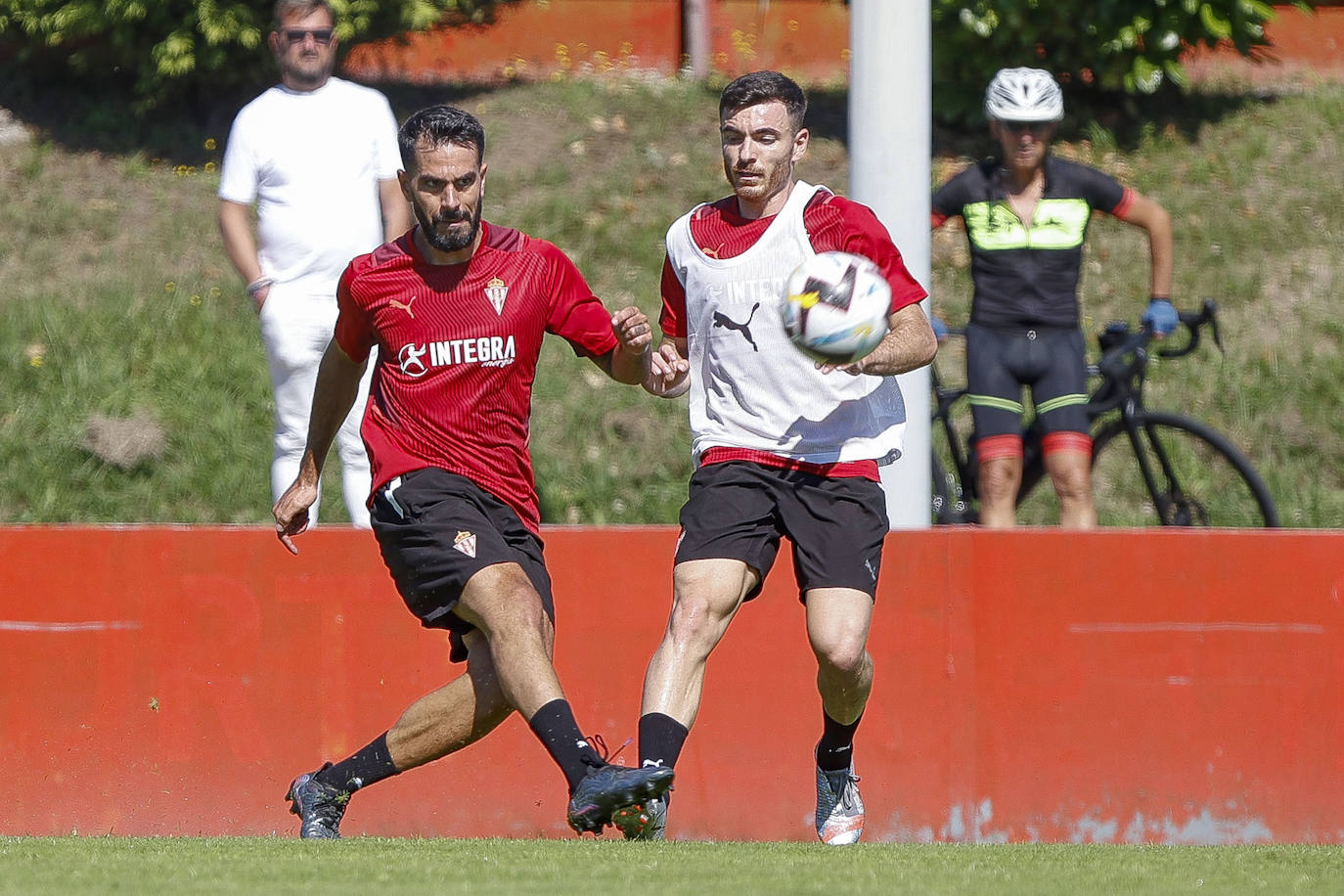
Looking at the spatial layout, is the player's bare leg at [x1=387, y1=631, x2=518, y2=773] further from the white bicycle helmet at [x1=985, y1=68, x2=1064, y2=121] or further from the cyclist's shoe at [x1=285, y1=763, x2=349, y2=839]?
the white bicycle helmet at [x1=985, y1=68, x2=1064, y2=121]

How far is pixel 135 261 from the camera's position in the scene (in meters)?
11.6

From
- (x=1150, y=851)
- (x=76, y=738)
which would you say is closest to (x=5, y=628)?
(x=76, y=738)

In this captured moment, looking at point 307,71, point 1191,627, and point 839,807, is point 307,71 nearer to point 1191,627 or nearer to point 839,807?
point 839,807

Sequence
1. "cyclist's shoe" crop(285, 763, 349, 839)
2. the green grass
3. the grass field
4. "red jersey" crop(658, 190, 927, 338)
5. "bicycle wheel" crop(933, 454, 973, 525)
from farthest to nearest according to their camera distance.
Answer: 1. the green grass
2. "bicycle wheel" crop(933, 454, 973, 525)
3. "cyclist's shoe" crop(285, 763, 349, 839)
4. "red jersey" crop(658, 190, 927, 338)
5. the grass field

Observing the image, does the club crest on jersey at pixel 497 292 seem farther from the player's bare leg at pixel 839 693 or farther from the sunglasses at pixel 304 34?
the sunglasses at pixel 304 34

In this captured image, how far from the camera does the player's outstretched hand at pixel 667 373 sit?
201 inches

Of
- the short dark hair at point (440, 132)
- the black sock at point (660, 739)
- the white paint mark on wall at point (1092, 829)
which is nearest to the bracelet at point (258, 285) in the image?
the short dark hair at point (440, 132)

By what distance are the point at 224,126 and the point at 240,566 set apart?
7.69 meters

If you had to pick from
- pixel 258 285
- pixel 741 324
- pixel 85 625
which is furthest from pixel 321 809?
pixel 258 285

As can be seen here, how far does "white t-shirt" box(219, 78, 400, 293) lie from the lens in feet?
24.5

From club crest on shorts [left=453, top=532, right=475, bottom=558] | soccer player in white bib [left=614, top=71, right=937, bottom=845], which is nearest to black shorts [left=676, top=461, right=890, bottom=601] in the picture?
soccer player in white bib [left=614, top=71, right=937, bottom=845]

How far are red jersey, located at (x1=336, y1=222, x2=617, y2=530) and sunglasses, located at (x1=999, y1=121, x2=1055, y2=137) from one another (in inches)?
120

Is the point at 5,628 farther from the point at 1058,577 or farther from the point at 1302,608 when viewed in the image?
the point at 1302,608

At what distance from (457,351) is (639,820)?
142 cm
